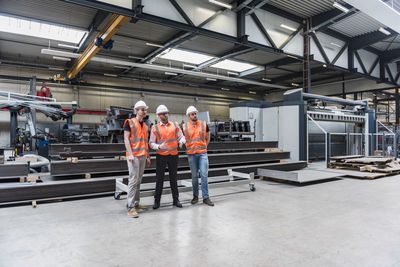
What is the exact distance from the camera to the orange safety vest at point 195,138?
4.35 metres

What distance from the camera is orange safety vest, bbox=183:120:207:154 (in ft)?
14.3

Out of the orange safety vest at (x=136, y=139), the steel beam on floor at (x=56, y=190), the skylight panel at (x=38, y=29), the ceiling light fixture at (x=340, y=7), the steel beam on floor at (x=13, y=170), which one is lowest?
the steel beam on floor at (x=56, y=190)

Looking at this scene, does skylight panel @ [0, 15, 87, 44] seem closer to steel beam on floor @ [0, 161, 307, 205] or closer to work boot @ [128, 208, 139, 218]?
steel beam on floor @ [0, 161, 307, 205]

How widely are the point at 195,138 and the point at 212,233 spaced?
5.79 feet

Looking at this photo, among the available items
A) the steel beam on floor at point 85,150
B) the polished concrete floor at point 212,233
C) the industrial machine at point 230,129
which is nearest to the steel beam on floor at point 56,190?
the polished concrete floor at point 212,233

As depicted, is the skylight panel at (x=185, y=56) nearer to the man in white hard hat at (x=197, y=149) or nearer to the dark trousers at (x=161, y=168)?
the man in white hard hat at (x=197, y=149)

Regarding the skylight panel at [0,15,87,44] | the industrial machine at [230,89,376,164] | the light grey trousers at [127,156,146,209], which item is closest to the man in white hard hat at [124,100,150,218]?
the light grey trousers at [127,156,146,209]

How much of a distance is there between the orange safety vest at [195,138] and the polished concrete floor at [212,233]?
3.26 ft

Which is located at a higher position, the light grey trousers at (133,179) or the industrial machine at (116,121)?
the industrial machine at (116,121)

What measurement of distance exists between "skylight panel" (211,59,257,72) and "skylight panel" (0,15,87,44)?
7.63 m

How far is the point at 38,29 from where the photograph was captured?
9.89 meters

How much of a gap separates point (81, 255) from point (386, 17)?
9.66m

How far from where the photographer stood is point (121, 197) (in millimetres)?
4910

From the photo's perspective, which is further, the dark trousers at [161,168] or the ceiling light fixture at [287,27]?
the ceiling light fixture at [287,27]
